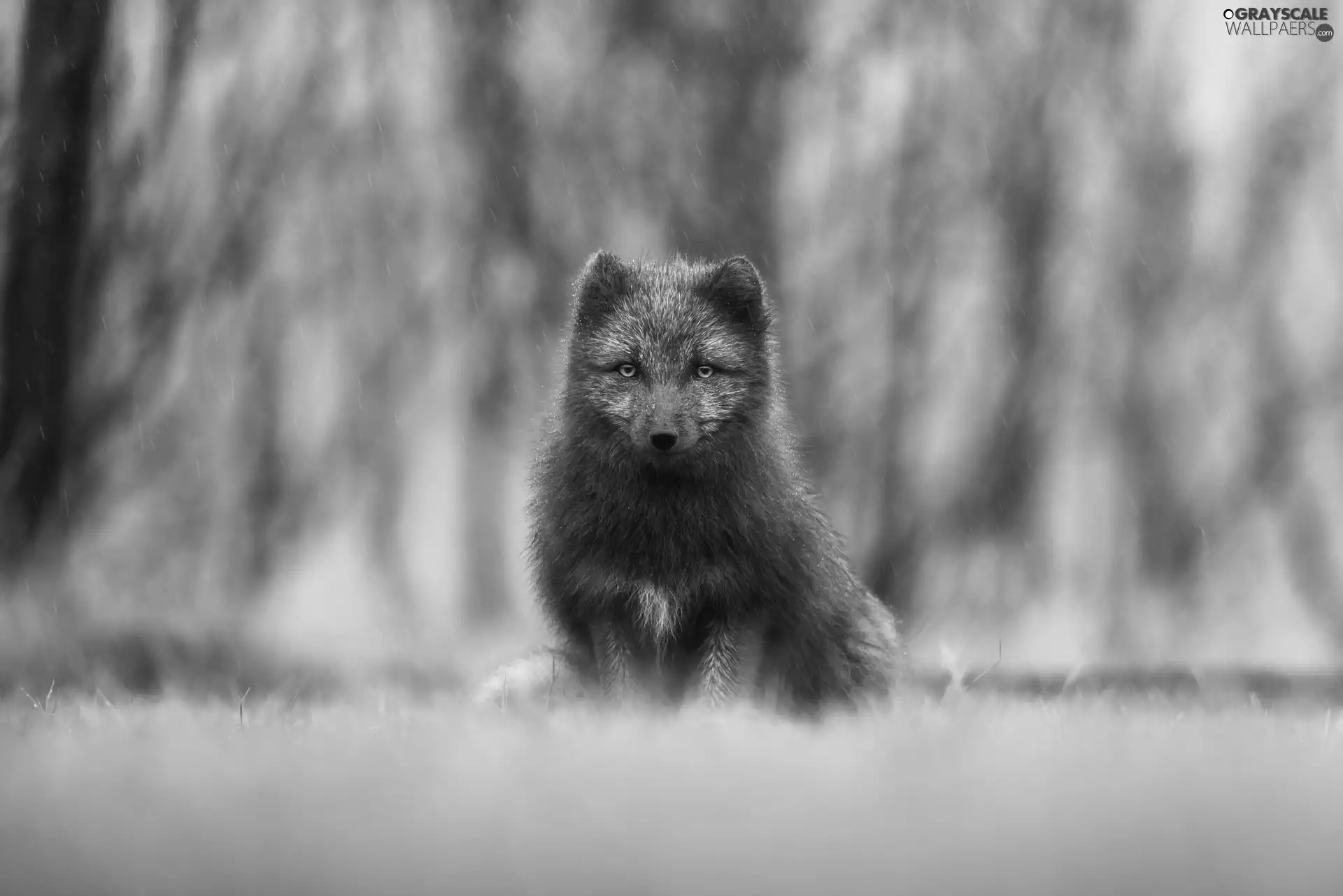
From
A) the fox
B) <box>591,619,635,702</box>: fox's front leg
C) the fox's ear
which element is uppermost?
the fox's ear

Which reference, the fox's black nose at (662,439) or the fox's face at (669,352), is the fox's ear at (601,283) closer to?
the fox's face at (669,352)

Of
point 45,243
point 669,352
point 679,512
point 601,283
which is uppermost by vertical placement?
point 45,243

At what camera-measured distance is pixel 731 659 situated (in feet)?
13.2

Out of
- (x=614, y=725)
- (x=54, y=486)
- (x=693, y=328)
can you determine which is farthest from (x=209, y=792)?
(x=54, y=486)

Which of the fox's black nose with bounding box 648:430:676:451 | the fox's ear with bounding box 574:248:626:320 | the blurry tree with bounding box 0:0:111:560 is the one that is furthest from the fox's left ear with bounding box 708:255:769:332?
the blurry tree with bounding box 0:0:111:560

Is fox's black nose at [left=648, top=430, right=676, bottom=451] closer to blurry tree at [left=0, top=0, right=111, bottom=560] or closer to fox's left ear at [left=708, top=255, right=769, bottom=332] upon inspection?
fox's left ear at [left=708, top=255, right=769, bottom=332]

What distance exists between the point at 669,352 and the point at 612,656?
1.01 m

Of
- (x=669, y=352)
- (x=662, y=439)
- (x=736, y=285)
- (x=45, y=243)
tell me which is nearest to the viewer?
(x=662, y=439)

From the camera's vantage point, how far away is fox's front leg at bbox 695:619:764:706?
157 inches

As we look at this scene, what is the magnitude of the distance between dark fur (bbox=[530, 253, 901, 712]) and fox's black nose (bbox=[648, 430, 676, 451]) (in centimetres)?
4

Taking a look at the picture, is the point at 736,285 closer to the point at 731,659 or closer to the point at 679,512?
the point at 679,512

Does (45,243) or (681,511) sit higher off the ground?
(45,243)

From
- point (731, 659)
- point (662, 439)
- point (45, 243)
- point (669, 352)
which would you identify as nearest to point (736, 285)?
point (669, 352)

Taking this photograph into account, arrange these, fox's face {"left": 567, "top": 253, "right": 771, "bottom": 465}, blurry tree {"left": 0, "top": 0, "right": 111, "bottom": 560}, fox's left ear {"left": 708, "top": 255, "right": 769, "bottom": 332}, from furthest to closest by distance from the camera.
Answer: blurry tree {"left": 0, "top": 0, "right": 111, "bottom": 560}, fox's left ear {"left": 708, "top": 255, "right": 769, "bottom": 332}, fox's face {"left": 567, "top": 253, "right": 771, "bottom": 465}
